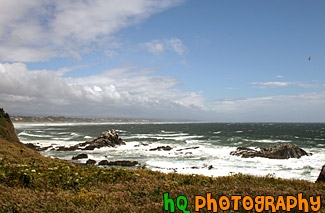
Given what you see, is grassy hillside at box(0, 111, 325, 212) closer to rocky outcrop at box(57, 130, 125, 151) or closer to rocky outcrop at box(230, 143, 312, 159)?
rocky outcrop at box(230, 143, 312, 159)

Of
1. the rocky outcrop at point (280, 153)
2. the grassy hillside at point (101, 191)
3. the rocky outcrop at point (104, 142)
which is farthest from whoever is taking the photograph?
the rocky outcrop at point (104, 142)

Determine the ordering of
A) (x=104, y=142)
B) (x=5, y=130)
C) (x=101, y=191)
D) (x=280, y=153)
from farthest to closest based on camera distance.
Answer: (x=104, y=142) → (x=280, y=153) → (x=5, y=130) → (x=101, y=191)

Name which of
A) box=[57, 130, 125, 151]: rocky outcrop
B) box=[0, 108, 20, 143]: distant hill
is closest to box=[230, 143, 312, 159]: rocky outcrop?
box=[57, 130, 125, 151]: rocky outcrop

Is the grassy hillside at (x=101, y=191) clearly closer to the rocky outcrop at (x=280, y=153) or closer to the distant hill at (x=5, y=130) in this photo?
the distant hill at (x=5, y=130)

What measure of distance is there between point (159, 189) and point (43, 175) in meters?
4.70

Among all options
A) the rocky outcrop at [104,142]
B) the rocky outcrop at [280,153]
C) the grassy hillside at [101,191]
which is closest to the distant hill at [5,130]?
the rocky outcrop at [104,142]

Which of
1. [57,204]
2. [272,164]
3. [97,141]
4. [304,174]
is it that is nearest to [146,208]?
[57,204]

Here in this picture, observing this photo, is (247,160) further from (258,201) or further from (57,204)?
(57,204)

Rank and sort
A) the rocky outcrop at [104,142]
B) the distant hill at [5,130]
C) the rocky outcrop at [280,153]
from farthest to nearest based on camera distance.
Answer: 1. the rocky outcrop at [104,142]
2. the rocky outcrop at [280,153]
3. the distant hill at [5,130]

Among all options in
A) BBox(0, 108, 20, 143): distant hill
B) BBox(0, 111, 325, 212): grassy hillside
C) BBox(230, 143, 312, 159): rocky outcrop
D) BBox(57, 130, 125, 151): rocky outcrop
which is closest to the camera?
BBox(0, 111, 325, 212): grassy hillside

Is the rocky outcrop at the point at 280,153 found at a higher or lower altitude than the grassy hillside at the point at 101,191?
lower

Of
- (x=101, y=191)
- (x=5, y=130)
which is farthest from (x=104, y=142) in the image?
(x=101, y=191)

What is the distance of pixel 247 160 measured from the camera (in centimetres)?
3388

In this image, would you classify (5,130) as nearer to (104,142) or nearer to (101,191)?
(104,142)
